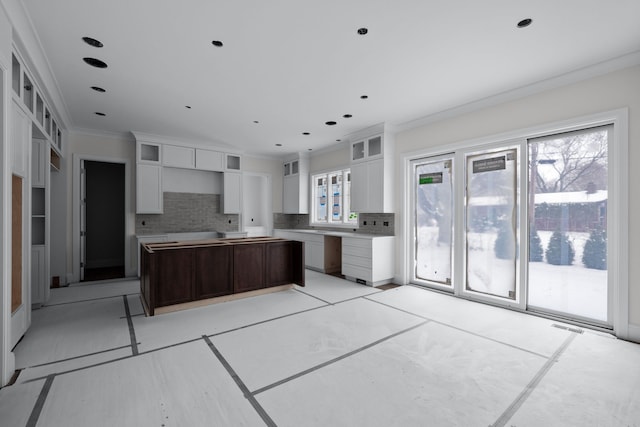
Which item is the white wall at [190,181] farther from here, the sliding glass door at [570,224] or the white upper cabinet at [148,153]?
the sliding glass door at [570,224]

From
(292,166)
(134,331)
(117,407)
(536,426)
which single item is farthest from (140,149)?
(536,426)

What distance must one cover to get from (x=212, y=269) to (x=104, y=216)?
5058 millimetres

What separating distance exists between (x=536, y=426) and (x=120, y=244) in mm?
8587

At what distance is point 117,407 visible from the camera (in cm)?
195

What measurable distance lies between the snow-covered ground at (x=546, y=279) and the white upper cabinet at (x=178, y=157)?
18.2 ft

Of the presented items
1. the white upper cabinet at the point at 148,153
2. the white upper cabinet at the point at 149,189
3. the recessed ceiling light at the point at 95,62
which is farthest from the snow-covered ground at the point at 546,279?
the white upper cabinet at the point at 148,153

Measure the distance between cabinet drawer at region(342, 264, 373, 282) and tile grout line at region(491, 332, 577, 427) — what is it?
9.12ft

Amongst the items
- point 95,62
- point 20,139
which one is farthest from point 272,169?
point 20,139

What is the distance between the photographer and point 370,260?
5.22 meters

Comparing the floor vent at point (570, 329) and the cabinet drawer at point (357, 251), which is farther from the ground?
the cabinet drawer at point (357, 251)

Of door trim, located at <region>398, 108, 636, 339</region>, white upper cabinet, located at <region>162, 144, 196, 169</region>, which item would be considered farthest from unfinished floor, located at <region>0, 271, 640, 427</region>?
white upper cabinet, located at <region>162, 144, 196, 169</region>

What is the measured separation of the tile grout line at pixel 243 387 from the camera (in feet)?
6.07

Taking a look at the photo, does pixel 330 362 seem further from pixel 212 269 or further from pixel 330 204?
pixel 330 204

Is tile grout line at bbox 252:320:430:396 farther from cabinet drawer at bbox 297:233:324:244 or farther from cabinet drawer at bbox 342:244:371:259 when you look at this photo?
cabinet drawer at bbox 297:233:324:244
